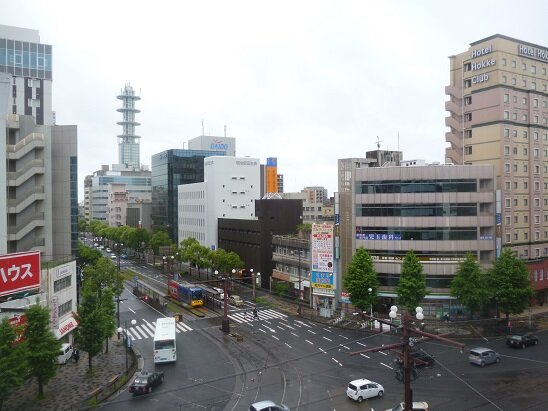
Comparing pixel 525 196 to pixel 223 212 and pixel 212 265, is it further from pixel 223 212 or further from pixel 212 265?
→ pixel 223 212

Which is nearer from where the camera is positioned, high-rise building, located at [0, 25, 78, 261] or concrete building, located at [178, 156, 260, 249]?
high-rise building, located at [0, 25, 78, 261]

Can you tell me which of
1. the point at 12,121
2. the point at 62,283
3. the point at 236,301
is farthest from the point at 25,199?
the point at 236,301

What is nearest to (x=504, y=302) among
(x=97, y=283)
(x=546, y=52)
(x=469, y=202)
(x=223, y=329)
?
(x=469, y=202)

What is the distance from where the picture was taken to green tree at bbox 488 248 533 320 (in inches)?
1877

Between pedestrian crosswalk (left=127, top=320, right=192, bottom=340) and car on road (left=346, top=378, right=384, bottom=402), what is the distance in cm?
2478

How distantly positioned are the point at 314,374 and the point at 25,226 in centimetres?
3177

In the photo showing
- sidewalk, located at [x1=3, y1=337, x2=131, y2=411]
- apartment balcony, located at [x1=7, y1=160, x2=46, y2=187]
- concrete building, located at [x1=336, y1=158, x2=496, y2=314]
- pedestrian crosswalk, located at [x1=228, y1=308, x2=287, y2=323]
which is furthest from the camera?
pedestrian crosswalk, located at [x1=228, y1=308, x2=287, y2=323]

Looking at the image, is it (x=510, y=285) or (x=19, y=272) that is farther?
(x=510, y=285)

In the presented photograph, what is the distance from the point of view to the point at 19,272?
3150 cm

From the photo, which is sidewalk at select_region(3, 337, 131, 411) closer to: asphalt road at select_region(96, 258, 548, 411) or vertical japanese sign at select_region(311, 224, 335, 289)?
asphalt road at select_region(96, 258, 548, 411)

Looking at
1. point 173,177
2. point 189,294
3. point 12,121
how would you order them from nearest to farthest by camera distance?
point 12,121
point 189,294
point 173,177

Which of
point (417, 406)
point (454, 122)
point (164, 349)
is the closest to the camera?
point (417, 406)

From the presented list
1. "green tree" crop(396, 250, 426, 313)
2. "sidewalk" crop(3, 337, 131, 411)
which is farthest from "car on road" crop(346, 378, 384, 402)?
"green tree" crop(396, 250, 426, 313)

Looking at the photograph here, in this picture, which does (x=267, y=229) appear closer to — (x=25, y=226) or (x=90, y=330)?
(x=25, y=226)
